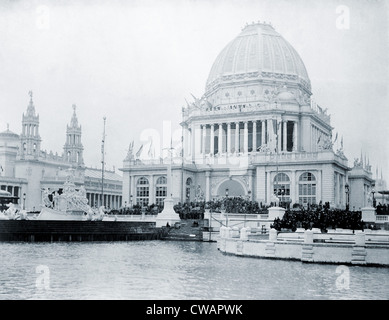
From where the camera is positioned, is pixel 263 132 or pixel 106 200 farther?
pixel 106 200

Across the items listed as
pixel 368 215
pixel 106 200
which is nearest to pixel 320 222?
pixel 368 215

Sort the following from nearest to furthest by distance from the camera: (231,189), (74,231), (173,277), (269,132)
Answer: (173,277) → (74,231) → (231,189) → (269,132)

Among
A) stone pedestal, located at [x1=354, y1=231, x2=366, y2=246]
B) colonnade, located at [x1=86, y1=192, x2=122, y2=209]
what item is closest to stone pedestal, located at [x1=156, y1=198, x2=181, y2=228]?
stone pedestal, located at [x1=354, y1=231, x2=366, y2=246]

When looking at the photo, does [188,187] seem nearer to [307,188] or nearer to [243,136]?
[243,136]

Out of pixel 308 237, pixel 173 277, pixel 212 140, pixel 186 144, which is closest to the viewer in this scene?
pixel 173 277

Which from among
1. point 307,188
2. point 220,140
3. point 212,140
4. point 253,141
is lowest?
point 307,188

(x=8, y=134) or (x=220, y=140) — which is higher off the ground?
(x=8, y=134)
